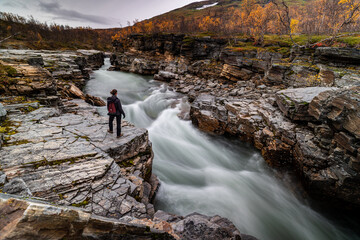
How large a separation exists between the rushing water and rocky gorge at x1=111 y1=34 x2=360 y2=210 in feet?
3.55

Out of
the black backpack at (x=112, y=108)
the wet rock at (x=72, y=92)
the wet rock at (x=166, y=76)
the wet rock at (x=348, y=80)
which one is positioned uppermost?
the wet rock at (x=348, y=80)

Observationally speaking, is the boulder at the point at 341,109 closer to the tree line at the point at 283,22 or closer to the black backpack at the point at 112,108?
the tree line at the point at 283,22

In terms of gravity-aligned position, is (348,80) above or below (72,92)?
above

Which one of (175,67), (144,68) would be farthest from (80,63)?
(175,67)

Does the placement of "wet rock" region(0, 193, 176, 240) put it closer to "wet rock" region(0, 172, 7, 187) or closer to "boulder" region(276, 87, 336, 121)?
"wet rock" region(0, 172, 7, 187)

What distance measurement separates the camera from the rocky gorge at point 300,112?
24.4ft

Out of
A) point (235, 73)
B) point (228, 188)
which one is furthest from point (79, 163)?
point (235, 73)

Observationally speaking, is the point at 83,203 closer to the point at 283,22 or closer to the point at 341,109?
the point at 341,109

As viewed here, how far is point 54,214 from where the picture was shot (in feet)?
6.76

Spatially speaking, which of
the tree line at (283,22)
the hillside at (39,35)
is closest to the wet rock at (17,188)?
the tree line at (283,22)

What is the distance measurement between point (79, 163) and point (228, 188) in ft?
24.9

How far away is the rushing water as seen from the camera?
7387mm

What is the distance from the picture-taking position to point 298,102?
979cm

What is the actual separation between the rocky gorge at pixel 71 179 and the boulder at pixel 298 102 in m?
7.97
